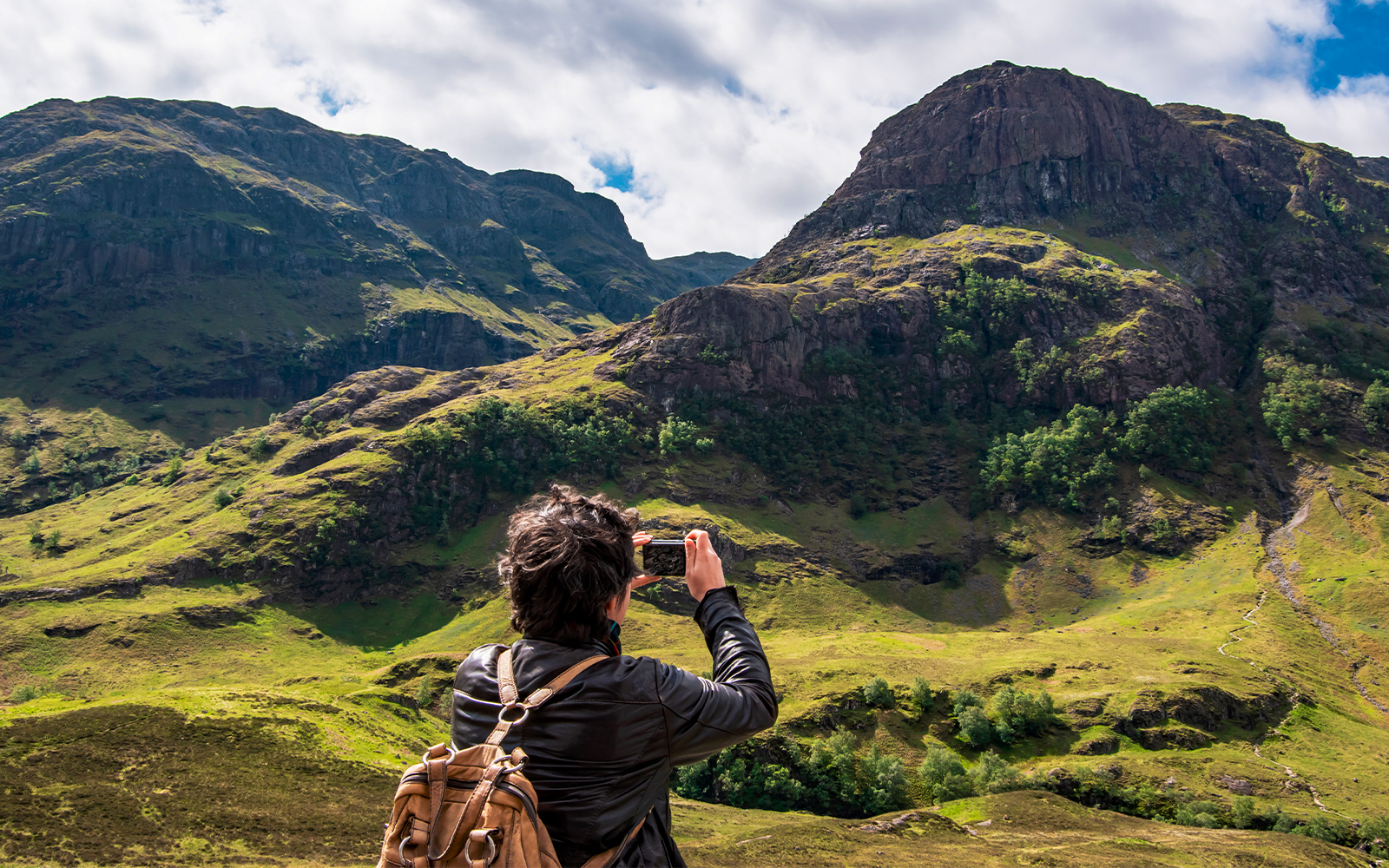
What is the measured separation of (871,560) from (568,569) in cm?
13004

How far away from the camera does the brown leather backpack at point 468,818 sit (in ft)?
12.1

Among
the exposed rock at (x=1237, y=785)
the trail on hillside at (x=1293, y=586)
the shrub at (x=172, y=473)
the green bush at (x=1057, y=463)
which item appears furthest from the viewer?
the shrub at (x=172, y=473)

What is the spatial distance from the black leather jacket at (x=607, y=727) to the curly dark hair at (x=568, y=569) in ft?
0.44

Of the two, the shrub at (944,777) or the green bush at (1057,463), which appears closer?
the shrub at (944,777)

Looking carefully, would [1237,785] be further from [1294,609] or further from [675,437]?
[675,437]

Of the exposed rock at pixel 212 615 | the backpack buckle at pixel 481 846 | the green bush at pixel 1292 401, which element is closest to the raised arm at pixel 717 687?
the backpack buckle at pixel 481 846

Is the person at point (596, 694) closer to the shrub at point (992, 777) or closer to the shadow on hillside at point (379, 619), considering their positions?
the shrub at point (992, 777)

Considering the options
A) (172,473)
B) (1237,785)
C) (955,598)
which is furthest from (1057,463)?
(172,473)

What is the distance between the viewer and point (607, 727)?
4172mm

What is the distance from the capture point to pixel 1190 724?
75.1m

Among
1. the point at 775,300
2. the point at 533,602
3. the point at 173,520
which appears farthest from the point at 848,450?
the point at 533,602

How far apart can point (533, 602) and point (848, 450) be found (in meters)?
155

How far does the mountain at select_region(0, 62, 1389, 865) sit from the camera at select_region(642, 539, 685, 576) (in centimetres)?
3271

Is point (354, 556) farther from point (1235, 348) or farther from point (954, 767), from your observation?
point (1235, 348)
